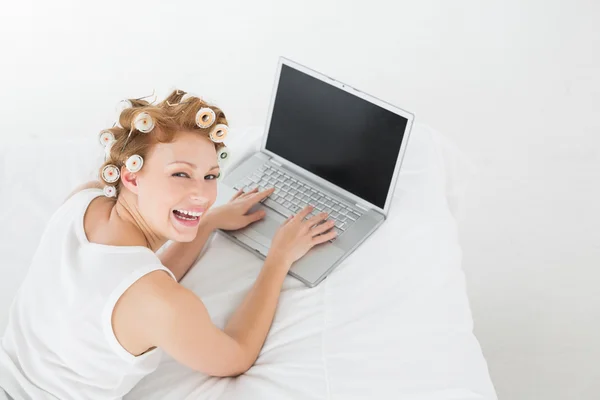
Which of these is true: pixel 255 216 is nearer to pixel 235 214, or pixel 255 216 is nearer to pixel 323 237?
pixel 235 214

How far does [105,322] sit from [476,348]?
0.79 metres

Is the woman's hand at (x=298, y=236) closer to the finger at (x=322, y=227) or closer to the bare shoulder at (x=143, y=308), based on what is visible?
the finger at (x=322, y=227)

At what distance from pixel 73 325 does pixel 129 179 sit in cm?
31

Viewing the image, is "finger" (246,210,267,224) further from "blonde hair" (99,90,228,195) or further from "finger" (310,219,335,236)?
"blonde hair" (99,90,228,195)

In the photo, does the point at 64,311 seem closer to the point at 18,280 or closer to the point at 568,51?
the point at 18,280

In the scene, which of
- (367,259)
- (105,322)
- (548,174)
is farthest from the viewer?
(548,174)

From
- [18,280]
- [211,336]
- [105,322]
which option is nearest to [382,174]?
[211,336]

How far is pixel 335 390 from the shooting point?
5.16ft

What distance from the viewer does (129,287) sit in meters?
1.50

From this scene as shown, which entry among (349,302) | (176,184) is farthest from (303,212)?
(176,184)

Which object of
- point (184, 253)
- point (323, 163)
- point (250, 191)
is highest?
point (323, 163)

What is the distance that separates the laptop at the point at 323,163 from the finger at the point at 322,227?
34mm

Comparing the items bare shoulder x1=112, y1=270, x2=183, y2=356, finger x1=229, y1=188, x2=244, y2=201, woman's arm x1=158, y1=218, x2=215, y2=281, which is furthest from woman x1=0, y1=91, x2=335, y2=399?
finger x1=229, y1=188, x2=244, y2=201

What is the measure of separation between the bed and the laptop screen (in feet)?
0.39
